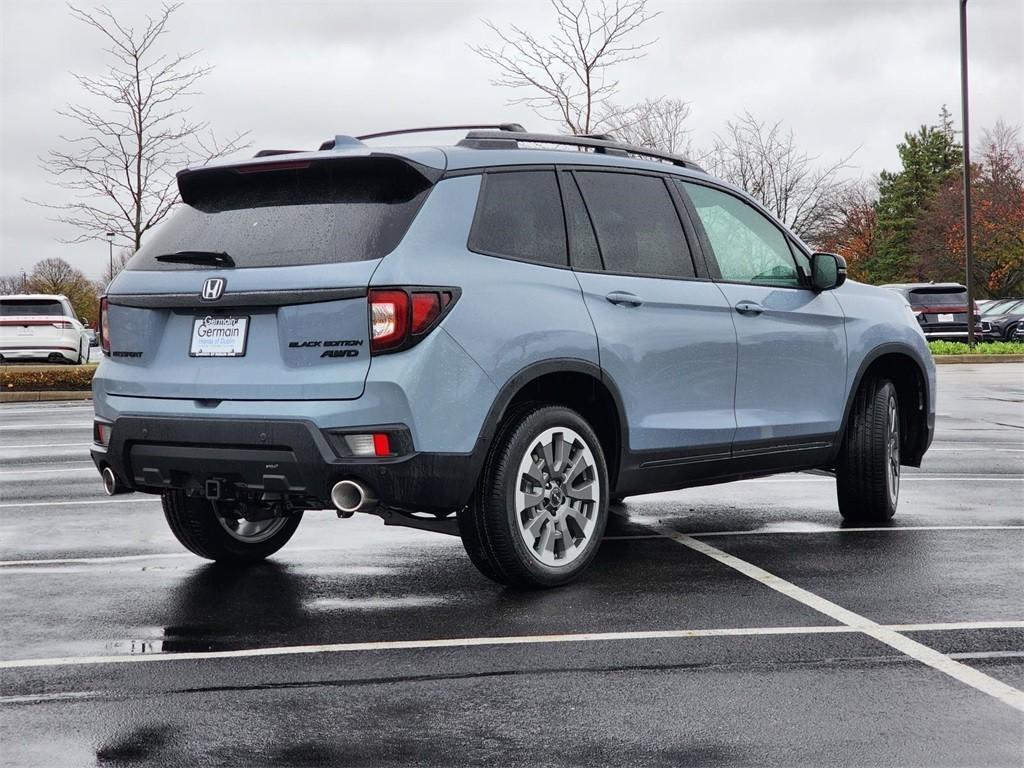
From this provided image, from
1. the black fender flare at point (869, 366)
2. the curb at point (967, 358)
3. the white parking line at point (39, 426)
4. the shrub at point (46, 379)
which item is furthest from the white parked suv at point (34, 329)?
the black fender flare at point (869, 366)

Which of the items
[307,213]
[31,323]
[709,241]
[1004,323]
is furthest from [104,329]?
[1004,323]

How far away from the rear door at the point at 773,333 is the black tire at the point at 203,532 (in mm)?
2403

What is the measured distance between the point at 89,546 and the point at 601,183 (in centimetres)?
343

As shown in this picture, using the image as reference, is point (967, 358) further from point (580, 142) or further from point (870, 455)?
point (580, 142)

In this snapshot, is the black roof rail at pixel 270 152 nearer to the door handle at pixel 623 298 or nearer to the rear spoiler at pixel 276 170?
the rear spoiler at pixel 276 170

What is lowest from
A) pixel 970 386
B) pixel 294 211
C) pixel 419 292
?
pixel 970 386

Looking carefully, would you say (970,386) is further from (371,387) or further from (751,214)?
(371,387)

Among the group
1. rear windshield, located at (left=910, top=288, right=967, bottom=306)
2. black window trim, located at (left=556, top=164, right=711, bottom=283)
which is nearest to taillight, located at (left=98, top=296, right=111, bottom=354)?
black window trim, located at (left=556, top=164, right=711, bottom=283)

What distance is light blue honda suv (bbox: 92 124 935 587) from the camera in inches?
214

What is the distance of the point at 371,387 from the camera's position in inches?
212

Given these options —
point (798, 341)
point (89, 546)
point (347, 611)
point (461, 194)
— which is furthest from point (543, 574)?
point (89, 546)

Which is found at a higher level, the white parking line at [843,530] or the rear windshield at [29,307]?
the rear windshield at [29,307]

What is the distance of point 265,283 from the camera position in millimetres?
5578

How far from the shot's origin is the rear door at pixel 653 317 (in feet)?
20.7
